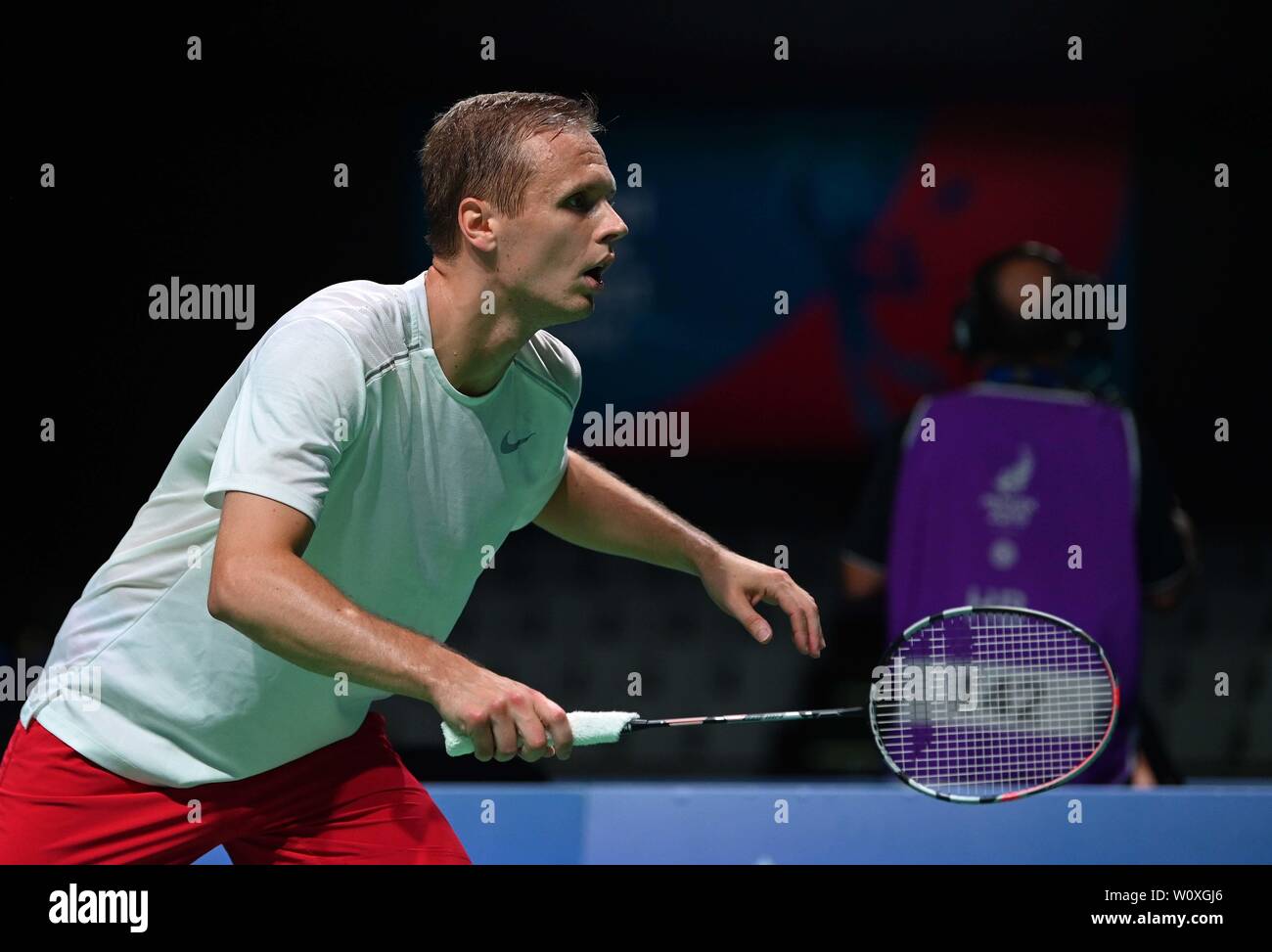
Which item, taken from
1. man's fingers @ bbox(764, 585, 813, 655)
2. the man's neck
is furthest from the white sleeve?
man's fingers @ bbox(764, 585, 813, 655)

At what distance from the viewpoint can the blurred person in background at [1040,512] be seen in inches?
109

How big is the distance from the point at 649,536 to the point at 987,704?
620mm

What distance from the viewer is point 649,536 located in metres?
1.99

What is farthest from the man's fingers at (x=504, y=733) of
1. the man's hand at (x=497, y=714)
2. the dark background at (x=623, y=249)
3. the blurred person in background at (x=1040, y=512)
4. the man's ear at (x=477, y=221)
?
the dark background at (x=623, y=249)

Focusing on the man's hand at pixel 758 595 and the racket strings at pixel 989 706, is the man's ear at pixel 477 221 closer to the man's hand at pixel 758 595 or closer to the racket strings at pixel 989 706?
the man's hand at pixel 758 595

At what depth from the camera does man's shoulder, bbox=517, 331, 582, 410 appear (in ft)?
6.24

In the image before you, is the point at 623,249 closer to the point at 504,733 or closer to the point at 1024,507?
the point at 1024,507

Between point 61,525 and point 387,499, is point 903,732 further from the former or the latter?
point 61,525

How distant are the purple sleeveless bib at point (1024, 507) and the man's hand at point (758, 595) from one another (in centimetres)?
97

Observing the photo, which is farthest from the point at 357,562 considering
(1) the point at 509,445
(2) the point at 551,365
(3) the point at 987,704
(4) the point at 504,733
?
(3) the point at 987,704

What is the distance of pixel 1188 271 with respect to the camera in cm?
368

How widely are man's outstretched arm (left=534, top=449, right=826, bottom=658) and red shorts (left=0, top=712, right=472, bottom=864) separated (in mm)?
335

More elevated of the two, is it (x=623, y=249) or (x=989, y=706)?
(x=623, y=249)
